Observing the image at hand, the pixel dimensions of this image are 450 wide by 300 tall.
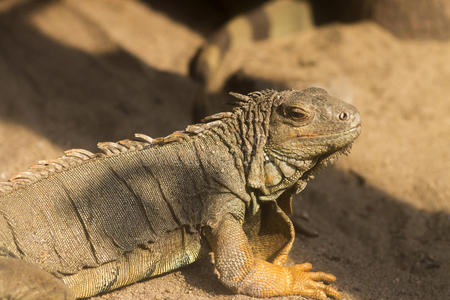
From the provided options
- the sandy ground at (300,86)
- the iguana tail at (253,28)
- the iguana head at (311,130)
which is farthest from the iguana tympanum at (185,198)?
the iguana tail at (253,28)

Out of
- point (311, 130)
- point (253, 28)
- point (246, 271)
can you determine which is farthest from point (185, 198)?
point (253, 28)

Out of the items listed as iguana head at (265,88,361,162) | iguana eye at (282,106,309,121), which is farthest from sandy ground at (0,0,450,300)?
A: iguana eye at (282,106,309,121)

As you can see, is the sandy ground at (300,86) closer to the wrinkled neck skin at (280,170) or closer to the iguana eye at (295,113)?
the wrinkled neck skin at (280,170)

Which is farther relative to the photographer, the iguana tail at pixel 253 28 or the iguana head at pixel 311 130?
the iguana tail at pixel 253 28

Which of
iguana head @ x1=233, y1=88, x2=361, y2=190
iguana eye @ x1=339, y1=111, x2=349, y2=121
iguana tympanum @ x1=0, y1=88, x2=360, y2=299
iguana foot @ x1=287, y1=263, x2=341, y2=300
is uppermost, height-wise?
iguana eye @ x1=339, y1=111, x2=349, y2=121

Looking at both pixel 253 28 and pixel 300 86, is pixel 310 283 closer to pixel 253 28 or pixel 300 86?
pixel 300 86

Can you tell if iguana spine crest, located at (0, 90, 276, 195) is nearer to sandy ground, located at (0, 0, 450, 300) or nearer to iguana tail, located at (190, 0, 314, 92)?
sandy ground, located at (0, 0, 450, 300)
